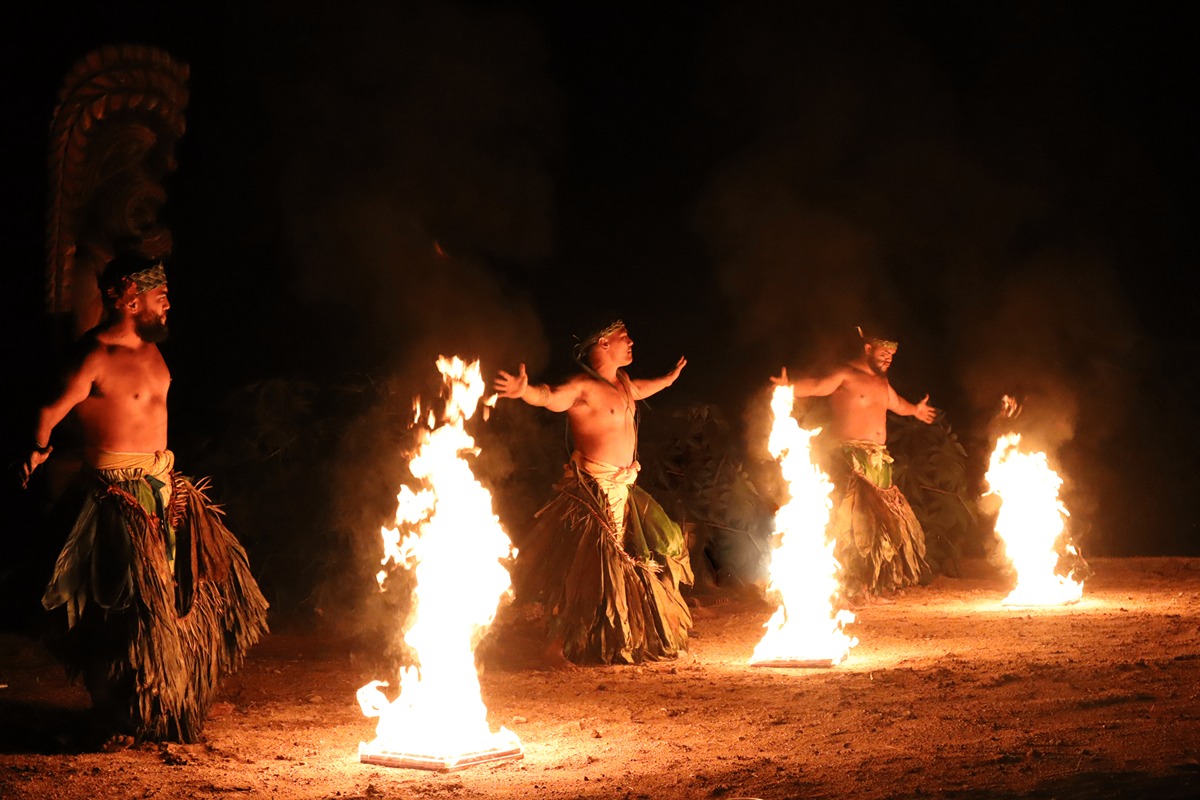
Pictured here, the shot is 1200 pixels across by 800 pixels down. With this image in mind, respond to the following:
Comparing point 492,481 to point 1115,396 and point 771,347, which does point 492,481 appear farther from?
point 1115,396

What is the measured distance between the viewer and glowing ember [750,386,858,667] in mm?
5578

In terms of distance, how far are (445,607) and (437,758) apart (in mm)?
451

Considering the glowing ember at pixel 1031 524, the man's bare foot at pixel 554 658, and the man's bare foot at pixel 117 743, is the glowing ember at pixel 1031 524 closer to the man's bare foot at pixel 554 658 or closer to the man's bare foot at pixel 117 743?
the man's bare foot at pixel 554 658

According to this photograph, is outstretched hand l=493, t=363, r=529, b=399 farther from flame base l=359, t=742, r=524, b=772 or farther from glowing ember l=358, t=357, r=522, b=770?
flame base l=359, t=742, r=524, b=772

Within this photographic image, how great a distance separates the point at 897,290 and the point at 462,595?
9810mm

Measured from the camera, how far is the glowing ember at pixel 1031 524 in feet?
24.3

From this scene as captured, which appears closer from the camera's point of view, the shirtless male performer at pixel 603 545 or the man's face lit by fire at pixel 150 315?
the man's face lit by fire at pixel 150 315

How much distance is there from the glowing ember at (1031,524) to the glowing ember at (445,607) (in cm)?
422

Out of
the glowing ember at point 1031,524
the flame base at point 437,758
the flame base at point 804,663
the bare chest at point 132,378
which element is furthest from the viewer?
the glowing ember at point 1031,524

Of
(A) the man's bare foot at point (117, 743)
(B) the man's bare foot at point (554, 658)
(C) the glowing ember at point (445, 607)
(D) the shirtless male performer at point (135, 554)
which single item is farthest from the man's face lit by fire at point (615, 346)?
(A) the man's bare foot at point (117, 743)

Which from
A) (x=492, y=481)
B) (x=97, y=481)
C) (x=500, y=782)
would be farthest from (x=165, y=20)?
(x=500, y=782)

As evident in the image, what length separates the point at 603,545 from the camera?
5.91 metres

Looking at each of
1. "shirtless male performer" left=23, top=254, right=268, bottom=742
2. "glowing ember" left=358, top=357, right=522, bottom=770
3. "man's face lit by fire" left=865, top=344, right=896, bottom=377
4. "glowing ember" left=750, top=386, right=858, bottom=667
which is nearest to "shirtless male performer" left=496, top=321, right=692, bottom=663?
"glowing ember" left=750, top=386, right=858, bottom=667

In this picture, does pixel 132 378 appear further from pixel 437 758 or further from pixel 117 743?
pixel 437 758
